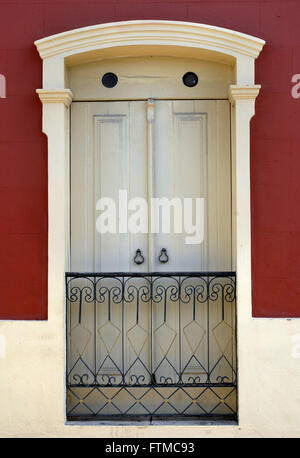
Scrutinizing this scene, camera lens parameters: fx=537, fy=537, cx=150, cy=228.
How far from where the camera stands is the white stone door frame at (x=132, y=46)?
4.31 metres

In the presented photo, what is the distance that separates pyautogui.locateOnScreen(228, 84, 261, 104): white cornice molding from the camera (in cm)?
430

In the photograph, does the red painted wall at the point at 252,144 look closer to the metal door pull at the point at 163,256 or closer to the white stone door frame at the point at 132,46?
the white stone door frame at the point at 132,46

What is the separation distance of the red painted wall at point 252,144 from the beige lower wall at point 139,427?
6.1 inches

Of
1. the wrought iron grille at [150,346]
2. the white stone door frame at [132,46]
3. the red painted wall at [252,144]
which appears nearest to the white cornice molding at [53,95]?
the white stone door frame at [132,46]

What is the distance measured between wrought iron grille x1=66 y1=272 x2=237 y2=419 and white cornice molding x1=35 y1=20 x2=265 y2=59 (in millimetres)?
1892

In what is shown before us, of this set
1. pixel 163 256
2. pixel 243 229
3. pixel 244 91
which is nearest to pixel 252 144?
pixel 244 91

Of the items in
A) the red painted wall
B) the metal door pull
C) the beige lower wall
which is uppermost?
the red painted wall

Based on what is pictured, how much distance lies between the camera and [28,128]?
443 centimetres

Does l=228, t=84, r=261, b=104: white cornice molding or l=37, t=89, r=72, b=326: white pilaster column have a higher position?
l=228, t=84, r=261, b=104: white cornice molding

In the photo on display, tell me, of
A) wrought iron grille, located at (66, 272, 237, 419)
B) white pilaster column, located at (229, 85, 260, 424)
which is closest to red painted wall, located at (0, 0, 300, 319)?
white pilaster column, located at (229, 85, 260, 424)

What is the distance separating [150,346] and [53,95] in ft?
7.32

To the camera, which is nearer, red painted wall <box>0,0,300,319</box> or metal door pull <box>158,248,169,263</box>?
red painted wall <box>0,0,300,319</box>

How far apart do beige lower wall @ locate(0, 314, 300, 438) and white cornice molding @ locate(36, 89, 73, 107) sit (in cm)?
179

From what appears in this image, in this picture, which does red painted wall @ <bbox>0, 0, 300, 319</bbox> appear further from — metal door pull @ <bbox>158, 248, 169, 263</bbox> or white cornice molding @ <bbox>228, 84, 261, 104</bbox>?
metal door pull @ <bbox>158, 248, 169, 263</bbox>
